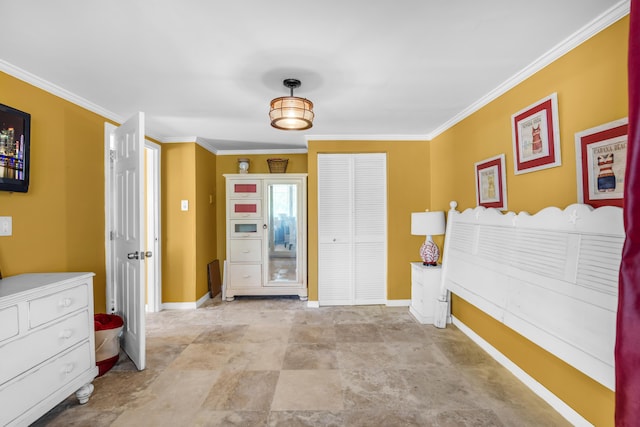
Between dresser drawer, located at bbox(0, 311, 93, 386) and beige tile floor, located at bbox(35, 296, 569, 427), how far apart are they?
0.48 metres

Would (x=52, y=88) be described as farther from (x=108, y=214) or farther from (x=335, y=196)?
(x=335, y=196)

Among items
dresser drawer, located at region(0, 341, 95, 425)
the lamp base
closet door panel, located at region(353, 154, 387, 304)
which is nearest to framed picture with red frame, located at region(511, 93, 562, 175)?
the lamp base

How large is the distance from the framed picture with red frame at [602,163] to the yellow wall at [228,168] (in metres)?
3.67

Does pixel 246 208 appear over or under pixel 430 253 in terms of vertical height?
over

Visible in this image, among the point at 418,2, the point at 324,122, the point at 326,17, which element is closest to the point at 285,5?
the point at 326,17

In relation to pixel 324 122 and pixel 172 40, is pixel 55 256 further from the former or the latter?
pixel 324 122

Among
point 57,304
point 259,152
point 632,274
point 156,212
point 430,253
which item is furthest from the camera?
point 259,152

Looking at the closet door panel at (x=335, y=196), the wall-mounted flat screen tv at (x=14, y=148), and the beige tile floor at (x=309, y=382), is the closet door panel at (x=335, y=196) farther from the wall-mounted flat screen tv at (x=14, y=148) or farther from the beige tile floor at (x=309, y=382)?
the wall-mounted flat screen tv at (x=14, y=148)

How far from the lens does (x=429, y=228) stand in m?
3.49

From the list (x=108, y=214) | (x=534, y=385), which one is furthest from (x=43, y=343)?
(x=534, y=385)

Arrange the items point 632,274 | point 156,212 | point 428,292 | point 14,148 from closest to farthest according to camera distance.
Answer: point 632,274 < point 14,148 < point 428,292 < point 156,212

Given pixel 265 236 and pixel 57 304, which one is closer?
pixel 57 304

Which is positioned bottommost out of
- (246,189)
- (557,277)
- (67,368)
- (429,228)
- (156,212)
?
(67,368)

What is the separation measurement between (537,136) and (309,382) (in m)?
2.44
